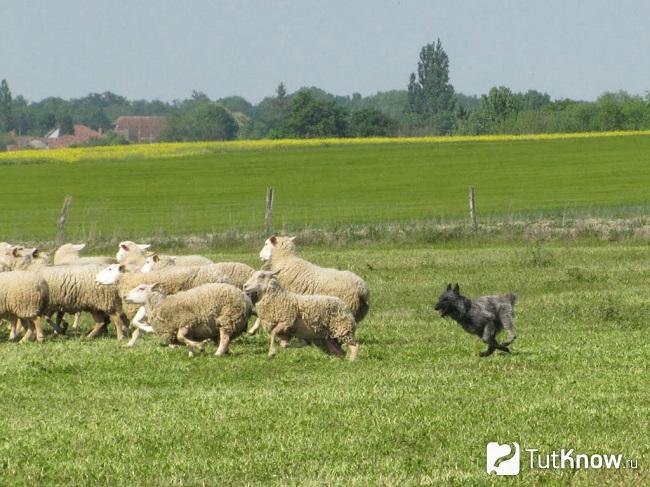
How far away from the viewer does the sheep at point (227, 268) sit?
19.5 metres

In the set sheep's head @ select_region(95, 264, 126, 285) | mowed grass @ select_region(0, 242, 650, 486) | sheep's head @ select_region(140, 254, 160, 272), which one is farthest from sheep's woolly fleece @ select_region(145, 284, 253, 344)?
sheep's head @ select_region(140, 254, 160, 272)

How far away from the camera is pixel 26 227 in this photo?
4866cm

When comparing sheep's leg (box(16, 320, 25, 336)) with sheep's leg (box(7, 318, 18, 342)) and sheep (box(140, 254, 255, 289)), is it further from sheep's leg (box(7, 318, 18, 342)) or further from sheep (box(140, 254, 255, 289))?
sheep (box(140, 254, 255, 289))

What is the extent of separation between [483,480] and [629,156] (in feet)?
231

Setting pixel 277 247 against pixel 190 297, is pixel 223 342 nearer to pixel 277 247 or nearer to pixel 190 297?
pixel 190 297

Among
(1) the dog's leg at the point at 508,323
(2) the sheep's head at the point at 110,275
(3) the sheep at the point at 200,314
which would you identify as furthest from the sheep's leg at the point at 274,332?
(2) the sheep's head at the point at 110,275

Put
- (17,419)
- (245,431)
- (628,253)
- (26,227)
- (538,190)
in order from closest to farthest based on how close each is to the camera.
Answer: (245,431), (17,419), (628,253), (26,227), (538,190)

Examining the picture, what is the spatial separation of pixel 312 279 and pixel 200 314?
2.44m

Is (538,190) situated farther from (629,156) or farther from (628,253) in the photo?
(628,253)

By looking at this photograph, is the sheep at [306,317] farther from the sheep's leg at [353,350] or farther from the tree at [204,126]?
the tree at [204,126]

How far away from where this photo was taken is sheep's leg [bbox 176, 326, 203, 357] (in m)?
17.0

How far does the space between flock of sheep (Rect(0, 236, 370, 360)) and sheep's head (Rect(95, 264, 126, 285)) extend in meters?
0.01

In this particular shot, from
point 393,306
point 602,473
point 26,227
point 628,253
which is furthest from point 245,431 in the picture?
point 26,227

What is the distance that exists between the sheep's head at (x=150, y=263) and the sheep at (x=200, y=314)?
8.12 feet
